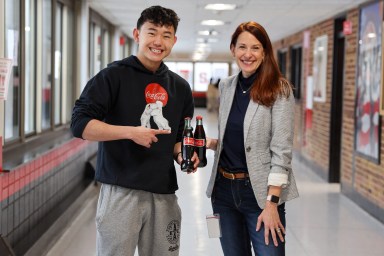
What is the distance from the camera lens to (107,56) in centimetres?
1169

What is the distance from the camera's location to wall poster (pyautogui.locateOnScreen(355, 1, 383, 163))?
656 cm

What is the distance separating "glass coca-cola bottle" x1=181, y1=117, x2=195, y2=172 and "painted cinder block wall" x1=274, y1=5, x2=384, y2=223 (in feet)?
14.5

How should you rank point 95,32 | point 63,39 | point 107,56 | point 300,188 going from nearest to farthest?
point 63,39 → point 300,188 → point 95,32 → point 107,56

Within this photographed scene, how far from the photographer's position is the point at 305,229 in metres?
5.87

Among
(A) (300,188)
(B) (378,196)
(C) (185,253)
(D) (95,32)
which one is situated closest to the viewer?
(C) (185,253)

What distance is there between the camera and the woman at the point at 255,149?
99.8 inches

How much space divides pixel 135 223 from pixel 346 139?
6.09 meters

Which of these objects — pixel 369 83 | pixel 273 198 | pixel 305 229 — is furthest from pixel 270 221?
pixel 369 83

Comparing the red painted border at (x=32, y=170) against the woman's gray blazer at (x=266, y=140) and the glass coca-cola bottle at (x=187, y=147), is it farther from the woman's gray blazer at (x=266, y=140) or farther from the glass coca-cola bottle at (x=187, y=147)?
the woman's gray blazer at (x=266, y=140)

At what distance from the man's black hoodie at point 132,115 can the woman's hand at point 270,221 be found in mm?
456

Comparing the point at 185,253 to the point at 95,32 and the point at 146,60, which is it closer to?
the point at 146,60

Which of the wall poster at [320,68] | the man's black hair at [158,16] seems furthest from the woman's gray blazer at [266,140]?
the wall poster at [320,68]

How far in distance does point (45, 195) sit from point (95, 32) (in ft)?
17.0

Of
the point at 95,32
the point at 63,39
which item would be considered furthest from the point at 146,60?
the point at 95,32
